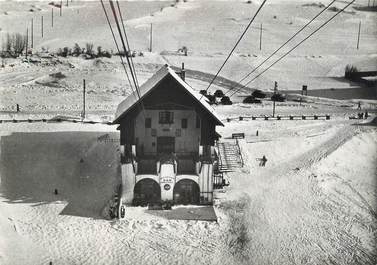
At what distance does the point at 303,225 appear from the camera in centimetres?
4034

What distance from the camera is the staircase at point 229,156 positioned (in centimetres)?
5156

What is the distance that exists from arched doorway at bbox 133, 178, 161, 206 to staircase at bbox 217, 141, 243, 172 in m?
9.56

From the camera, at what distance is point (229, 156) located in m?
53.7

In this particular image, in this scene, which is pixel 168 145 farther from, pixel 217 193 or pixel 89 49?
pixel 89 49

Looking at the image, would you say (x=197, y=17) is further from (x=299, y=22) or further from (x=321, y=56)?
(x=321, y=56)

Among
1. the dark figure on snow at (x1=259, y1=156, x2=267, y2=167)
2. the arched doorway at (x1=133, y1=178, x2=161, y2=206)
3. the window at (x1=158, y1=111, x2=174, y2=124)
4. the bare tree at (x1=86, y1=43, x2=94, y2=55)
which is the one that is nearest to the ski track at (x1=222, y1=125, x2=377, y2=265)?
the dark figure on snow at (x1=259, y1=156, x2=267, y2=167)

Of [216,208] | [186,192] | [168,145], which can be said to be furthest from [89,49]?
[216,208]

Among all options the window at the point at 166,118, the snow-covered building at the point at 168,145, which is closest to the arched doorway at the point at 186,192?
the snow-covered building at the point at 168,145

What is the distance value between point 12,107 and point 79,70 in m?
24.5

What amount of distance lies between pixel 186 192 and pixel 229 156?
11369 mm

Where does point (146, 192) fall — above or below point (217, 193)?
above

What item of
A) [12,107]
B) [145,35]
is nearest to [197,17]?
[145,35]

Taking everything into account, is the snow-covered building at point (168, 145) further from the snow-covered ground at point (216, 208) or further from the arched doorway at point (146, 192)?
the snow-covered ground at point (216, 208)

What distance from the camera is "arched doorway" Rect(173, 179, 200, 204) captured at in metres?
43.5
